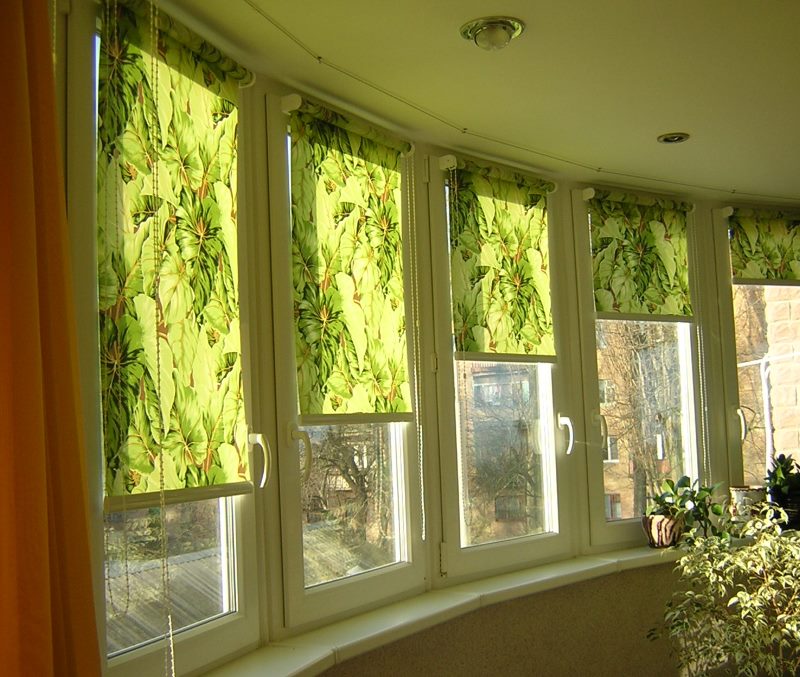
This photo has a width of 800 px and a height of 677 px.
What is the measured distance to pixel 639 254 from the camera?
4195 millimetres

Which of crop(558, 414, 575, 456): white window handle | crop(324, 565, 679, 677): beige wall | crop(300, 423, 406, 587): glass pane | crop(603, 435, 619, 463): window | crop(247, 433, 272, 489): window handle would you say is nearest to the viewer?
crop(247, 433, 272, 489): window handle

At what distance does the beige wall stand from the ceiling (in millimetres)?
1788

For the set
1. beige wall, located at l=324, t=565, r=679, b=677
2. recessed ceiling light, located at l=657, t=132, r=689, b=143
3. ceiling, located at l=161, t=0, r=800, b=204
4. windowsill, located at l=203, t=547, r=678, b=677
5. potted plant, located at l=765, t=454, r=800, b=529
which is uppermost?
ceiling, located at l=161, t=0, r=800, b=204

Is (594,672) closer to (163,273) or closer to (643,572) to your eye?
(643,572)

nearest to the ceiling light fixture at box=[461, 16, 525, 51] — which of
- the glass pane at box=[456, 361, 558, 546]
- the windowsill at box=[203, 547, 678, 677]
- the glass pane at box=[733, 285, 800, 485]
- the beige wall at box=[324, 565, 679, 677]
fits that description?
the glass pane at box=[456, 361, 558, 546]

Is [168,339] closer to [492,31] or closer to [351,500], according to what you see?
[351,500]

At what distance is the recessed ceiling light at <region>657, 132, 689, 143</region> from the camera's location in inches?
133

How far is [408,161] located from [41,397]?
7.18ft

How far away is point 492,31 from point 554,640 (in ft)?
7.74

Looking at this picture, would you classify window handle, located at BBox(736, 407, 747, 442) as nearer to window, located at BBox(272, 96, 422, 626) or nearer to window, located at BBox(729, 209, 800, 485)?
window, located at BBox(729, 209, 800, 485)

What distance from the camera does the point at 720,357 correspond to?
4477 millimetres

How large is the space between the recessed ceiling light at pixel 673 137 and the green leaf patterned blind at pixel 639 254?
65 cm

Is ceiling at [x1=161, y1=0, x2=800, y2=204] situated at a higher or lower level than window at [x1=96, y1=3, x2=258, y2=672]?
higher

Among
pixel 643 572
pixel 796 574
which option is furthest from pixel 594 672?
A: pixel 796 574
